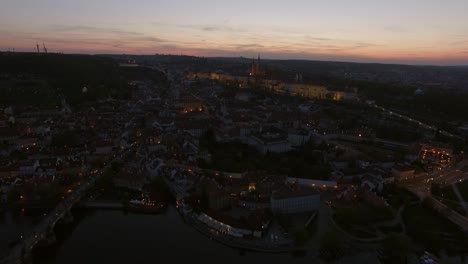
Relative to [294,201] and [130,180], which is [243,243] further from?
[130,180]

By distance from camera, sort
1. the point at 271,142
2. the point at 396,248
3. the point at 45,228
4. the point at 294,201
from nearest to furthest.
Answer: the point at 396,248, the point at 45,228, the point at 294,201, the point at 271,142

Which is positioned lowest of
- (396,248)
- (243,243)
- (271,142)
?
(243,243)

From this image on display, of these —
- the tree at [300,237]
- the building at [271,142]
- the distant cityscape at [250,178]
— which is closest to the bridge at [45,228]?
the distant cityscape at [250,178]

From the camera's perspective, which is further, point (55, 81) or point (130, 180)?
point (55, 81)

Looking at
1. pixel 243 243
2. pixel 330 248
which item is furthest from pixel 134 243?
pixel 330 248

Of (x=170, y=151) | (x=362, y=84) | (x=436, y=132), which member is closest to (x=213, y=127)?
(x=170, y=151)

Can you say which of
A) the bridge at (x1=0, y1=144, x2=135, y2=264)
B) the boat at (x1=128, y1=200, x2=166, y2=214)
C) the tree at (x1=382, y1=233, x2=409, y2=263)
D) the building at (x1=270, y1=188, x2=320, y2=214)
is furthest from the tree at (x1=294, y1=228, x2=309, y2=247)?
the bridge at (x1=0, y1=144, x2=135, y2=264)

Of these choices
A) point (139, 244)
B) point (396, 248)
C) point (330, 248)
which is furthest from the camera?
point (139, 244)

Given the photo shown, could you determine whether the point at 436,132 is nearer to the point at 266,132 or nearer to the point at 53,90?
the point at 266,132
